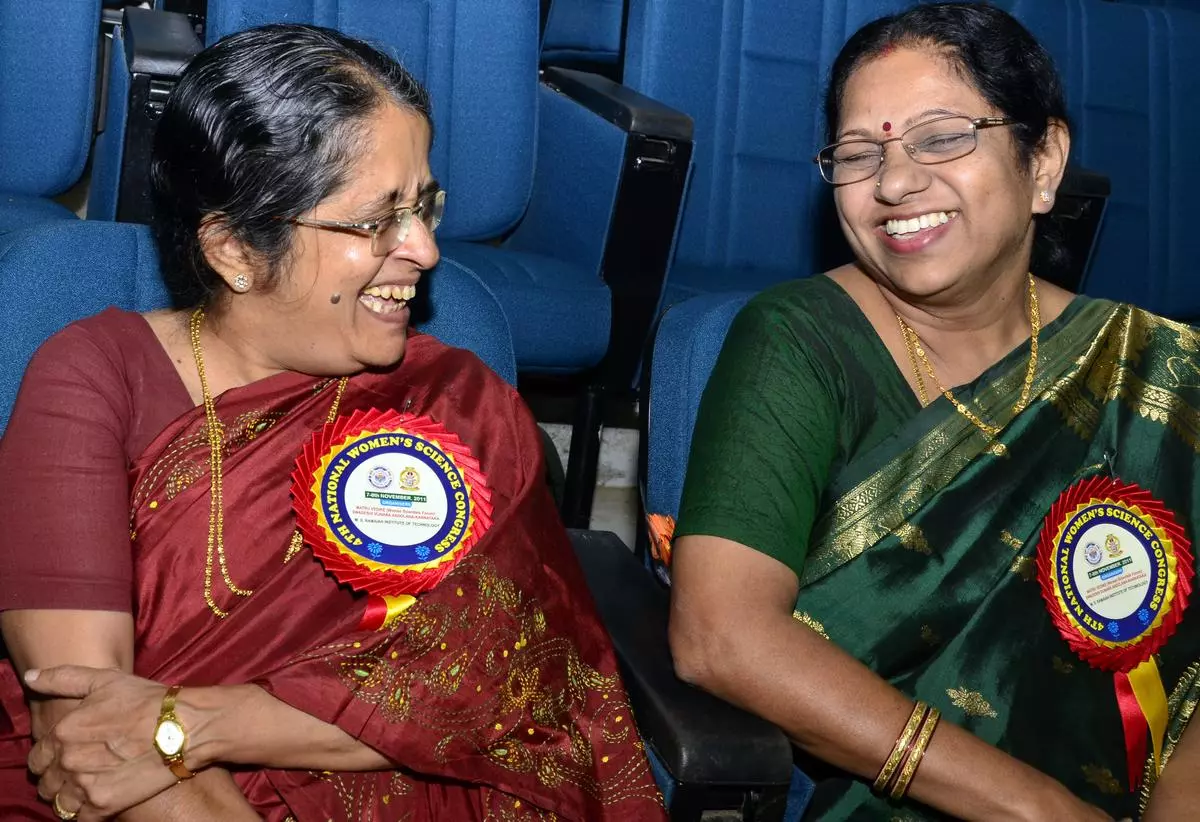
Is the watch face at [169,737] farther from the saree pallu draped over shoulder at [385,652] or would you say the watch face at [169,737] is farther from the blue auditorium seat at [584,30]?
the blue auditorium seat at [584,30]

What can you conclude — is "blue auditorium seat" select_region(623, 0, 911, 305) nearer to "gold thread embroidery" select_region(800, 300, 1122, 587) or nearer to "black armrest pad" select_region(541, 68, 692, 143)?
"black armrest pad" select_region(541, 68, 692, 143)

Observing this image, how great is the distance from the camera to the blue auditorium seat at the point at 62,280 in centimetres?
141

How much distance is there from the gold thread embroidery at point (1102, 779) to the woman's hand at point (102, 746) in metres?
0.95

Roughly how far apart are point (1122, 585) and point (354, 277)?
0.90 metres

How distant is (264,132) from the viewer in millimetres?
1327

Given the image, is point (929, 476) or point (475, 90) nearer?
point (929, 476)

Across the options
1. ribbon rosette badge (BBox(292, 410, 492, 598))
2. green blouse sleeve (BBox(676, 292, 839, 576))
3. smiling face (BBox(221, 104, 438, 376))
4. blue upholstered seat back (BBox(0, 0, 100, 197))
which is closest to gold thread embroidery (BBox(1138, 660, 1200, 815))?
green blouse sleeve (BBox(676, 292, 839, 576))

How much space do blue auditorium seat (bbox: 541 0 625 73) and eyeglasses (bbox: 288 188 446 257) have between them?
1.41m

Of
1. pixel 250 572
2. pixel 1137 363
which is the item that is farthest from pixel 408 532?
pixel 1137 363

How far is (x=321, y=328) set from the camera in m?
1.40

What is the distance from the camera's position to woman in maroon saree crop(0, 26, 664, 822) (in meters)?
1.21

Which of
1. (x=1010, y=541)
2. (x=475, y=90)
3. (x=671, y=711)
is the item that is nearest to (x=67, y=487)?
(x=671, y=711)

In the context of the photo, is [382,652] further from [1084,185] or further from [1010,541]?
[1084,185]

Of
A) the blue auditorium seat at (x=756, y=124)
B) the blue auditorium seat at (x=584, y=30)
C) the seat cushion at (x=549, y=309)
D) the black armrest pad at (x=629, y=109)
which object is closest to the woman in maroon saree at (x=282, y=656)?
the seat cushion at (x=549, y=309)
